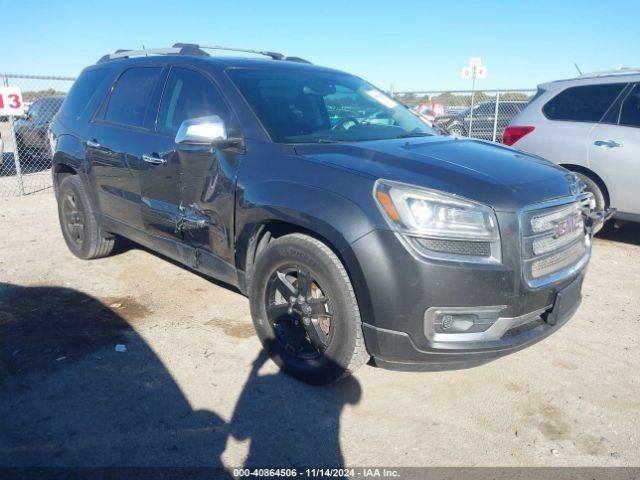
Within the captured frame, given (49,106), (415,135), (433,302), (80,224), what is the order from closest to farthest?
1. (433,302)
2. (415,135)
3. (80,224)
4. (49,106)

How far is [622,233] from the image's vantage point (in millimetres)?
6578

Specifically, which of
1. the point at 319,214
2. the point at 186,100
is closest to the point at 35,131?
the point at 186,100

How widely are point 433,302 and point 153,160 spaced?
2.33 metres

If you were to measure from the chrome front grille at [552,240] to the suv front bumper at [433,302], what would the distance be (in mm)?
89

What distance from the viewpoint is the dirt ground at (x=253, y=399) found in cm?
246

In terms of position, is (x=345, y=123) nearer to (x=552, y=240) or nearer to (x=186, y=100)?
(x=186, y=100)

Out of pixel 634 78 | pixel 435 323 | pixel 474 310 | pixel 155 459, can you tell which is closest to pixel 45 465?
pixel 155 459

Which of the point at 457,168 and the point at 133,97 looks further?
the point at 133,97

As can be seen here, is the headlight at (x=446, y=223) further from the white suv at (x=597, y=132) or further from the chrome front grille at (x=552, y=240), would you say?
the white suv at (x=597, y=132)

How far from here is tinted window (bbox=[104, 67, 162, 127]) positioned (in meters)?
4.00

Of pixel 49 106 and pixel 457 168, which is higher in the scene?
pixel 49 106

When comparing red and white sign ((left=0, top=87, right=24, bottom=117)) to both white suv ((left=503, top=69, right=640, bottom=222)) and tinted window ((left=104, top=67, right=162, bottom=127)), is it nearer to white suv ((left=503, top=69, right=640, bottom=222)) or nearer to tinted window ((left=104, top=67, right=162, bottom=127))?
tinted window ((left=104, top=67, right=162, bottom=127))

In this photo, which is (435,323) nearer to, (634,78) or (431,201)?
(431,201)

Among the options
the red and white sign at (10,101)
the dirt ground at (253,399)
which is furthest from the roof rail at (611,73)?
the red and white sign at (10,101)
